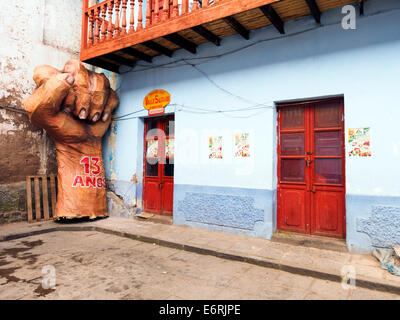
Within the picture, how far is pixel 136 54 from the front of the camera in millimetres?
6484

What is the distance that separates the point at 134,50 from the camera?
6328mm

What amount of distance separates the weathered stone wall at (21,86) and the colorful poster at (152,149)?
108 inches

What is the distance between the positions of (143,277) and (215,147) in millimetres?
3035

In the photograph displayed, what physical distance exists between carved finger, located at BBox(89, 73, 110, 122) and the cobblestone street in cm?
326

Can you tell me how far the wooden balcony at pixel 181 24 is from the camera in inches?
177

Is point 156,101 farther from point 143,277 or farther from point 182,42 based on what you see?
point 143,277

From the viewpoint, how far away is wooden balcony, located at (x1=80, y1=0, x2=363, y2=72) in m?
4.49

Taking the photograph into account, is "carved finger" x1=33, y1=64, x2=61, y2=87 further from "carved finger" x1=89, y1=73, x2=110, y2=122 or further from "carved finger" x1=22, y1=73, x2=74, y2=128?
"carved finger" x1=89, y1=73, x2=110, y2=122

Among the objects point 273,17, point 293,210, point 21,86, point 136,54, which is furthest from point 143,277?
point 21,86

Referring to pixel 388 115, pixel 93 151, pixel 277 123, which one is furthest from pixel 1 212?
pixel 388 115

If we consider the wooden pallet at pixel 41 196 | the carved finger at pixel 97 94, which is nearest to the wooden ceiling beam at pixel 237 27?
the carved finger at pixel 97 94

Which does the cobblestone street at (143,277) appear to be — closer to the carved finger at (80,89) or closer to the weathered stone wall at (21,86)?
the weathered stone wall at (21,86)

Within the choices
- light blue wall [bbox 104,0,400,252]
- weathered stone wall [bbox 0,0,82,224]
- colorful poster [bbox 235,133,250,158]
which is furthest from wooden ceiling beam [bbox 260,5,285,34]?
weathered stone wall [bbox 0,0,82,224]
